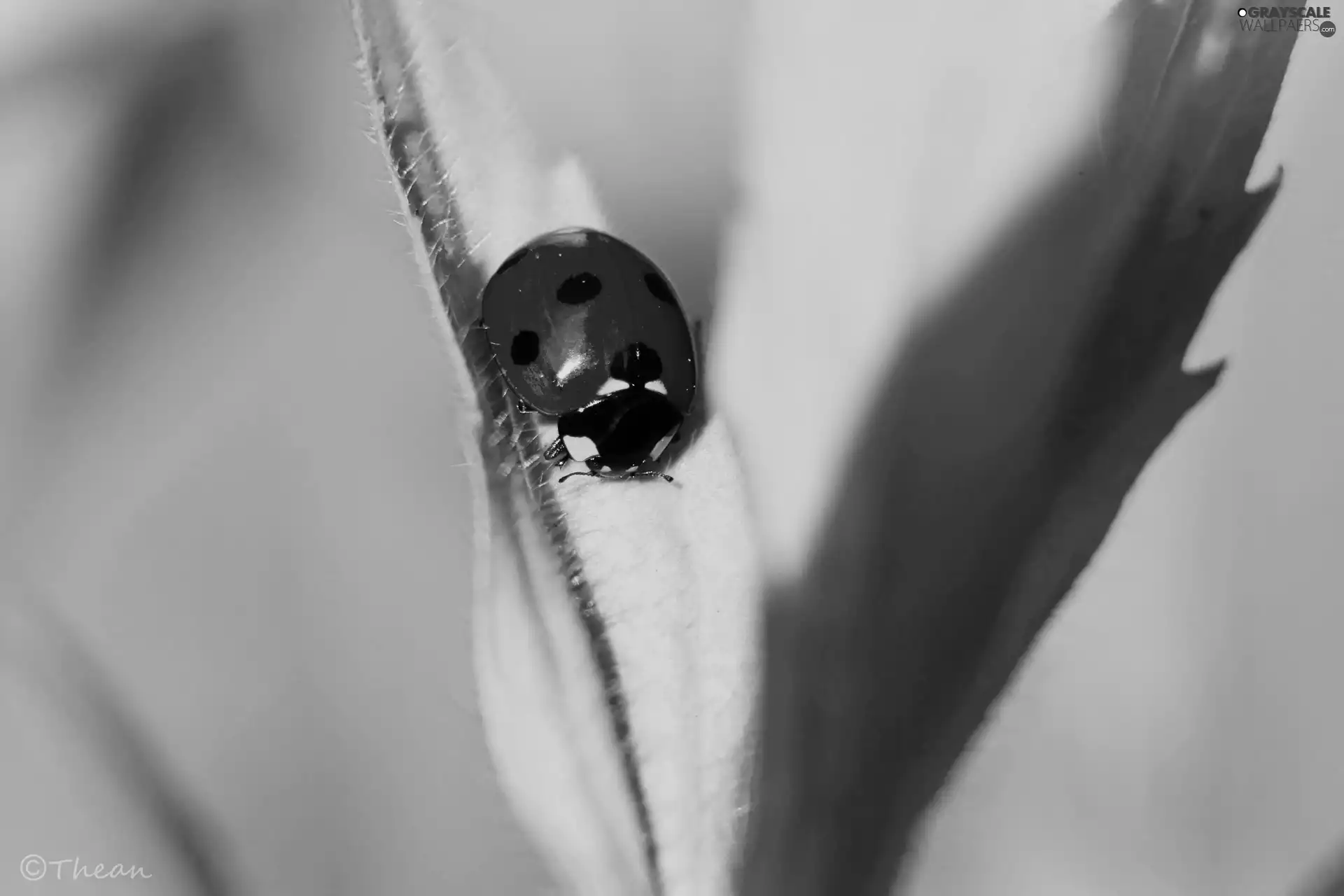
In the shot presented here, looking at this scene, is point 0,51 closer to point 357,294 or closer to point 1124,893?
point 357,294

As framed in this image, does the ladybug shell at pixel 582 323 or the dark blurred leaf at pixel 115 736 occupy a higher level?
the ladybug shell at pixel 582 323

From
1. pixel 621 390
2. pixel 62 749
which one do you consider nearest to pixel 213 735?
pixel 62 749

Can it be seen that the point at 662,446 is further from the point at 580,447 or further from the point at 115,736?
the point at 115,736

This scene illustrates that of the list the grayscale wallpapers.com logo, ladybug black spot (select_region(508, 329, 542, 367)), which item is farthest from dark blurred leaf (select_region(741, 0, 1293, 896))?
ladybug black spot (select_region(508, 329, 542, 367))

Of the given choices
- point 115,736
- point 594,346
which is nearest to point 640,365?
point 594,346

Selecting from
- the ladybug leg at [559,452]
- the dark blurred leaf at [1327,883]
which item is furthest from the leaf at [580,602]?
the dark blurred leaf at [1327,883]

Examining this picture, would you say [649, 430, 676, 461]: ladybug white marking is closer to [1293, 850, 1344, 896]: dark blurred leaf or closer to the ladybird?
the ladybird

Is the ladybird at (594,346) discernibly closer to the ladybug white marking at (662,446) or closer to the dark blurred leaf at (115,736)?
the ladybug white marking at (662,446)
